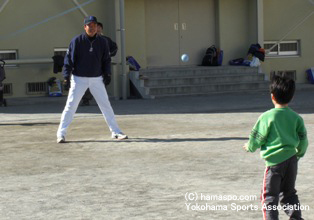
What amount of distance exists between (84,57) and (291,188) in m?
5.72

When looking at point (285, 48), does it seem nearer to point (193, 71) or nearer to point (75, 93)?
point (193, 71)

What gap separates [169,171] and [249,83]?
11.2 metres

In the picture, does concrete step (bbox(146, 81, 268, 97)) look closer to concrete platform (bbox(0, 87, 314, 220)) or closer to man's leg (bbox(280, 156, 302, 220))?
concrete platform (bbox(0, 87, 314, 220))

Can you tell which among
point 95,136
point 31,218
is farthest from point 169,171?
point 95,136

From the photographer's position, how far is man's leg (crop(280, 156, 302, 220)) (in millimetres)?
5688

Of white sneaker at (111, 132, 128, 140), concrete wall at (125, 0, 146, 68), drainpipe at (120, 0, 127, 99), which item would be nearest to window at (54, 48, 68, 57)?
drainpipe at (120, 0, 127, 99)

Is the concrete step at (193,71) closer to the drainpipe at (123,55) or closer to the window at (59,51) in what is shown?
the drainpipe at (123,55)

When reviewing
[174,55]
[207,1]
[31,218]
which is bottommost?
[31,218]

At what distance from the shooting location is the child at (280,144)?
564 cm

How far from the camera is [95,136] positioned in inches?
450

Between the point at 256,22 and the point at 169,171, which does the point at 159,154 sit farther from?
the point at 256,22

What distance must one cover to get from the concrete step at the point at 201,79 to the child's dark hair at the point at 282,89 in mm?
12765

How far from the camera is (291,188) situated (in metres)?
5.71

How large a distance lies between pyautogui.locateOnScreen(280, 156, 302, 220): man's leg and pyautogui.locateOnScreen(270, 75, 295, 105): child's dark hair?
0.48 meters
